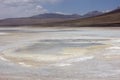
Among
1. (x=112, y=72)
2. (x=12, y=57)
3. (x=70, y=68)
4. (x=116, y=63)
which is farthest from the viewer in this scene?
(x=12, y=57)

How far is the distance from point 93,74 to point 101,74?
25 centimetres

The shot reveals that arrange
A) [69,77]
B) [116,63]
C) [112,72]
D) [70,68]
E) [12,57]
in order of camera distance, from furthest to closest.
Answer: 1. [12,57]
2. [116,63]
3. [70,68]
4. [112,72]
5. [69,77]

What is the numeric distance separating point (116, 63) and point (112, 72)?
6.34 feet

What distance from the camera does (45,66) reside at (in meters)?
12.3

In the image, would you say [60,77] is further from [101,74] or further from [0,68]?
[0,68]

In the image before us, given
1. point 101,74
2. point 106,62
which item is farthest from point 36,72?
point 106,62

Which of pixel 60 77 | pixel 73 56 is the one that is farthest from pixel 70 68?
pixel 73 56

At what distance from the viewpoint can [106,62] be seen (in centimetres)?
1295

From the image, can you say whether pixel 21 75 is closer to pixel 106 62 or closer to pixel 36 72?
pixel 36 72

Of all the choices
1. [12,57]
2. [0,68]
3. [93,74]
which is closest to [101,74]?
[93,74]

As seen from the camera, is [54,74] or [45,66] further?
[45,66]

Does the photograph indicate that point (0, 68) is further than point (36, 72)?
Yes

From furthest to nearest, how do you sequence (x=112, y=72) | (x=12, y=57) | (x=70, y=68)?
(x=12, y=57), (x=70, y=68), (x=112, y=72)

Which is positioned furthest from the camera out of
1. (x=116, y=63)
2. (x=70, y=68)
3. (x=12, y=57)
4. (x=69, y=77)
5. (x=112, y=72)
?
(x=12, y=57)
